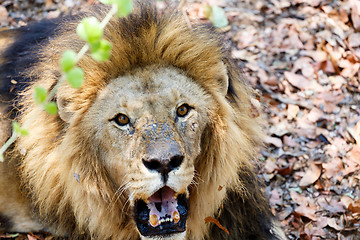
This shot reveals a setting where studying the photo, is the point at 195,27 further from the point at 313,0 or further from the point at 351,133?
the point at 313,0

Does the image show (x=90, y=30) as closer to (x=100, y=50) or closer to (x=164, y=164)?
(x=100, y=50)

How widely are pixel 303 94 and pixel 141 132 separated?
3415 millimetres

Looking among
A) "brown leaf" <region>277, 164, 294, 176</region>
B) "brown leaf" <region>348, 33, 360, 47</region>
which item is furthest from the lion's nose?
"brown leaf" <region>348, 33, 360, 47</region>

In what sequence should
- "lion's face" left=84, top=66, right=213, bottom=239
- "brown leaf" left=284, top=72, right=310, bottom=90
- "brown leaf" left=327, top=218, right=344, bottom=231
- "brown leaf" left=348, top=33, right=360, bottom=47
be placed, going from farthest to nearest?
"brown leaf" left=348, top=33, right=360, bottom=47 → "brown leaf" left=284, top=72, right=310, bottom=90 → "brown leaf" left=327, top=218, right=344, bottom=231 → "lion's face" left=84, top=66, right=213, bottom=239

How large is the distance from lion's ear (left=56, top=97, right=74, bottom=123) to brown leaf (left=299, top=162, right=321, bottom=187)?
275cm

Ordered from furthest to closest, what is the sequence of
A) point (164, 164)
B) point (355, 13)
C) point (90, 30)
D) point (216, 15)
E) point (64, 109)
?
point (216, 15) < point (355, 13) < point (64, 109) < point (164, 164) < point (90, 30)

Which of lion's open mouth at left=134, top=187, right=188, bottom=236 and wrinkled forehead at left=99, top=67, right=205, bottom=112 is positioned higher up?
wrinkled forehead at left=99, top=67, right=205, bottom=112

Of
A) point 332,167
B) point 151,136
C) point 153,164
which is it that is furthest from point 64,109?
point 332,167

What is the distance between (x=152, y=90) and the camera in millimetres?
3090

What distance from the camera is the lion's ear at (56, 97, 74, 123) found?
126 inches

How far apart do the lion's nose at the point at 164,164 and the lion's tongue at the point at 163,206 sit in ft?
1.02

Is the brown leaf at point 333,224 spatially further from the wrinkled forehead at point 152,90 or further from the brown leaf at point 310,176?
the wrinkled forehead at point 152,90

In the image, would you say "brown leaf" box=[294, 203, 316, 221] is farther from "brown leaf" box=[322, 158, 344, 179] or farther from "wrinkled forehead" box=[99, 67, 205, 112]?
"wrinkled forehead" box=[99, 67, 205, 112]

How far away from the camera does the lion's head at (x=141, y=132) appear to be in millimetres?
2984
